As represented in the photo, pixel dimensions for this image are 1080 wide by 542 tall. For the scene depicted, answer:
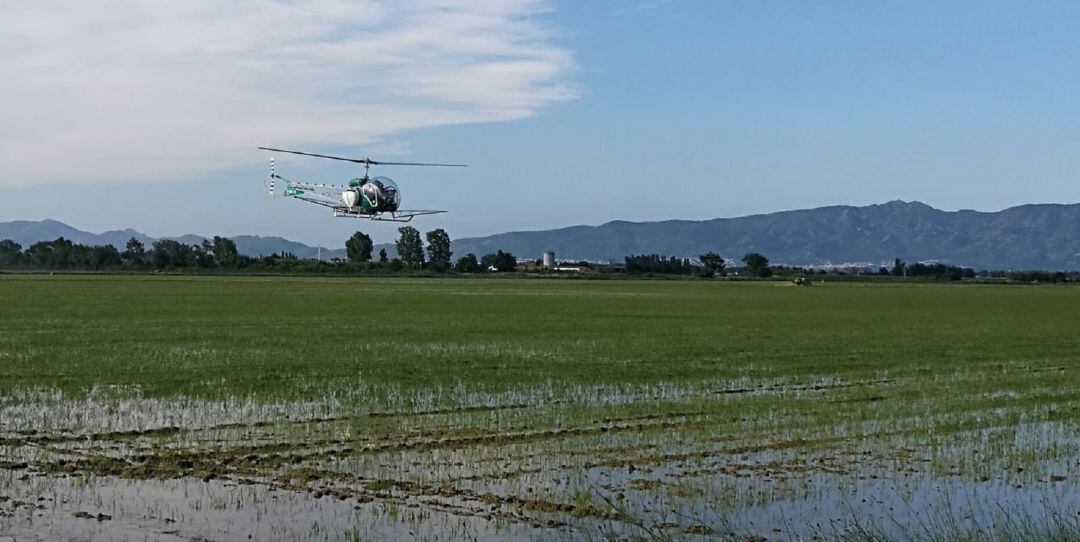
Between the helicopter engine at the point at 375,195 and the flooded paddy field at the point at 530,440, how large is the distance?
75.8 feet

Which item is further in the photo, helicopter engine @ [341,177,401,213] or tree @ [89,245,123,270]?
tree @ [89,245,123,270]

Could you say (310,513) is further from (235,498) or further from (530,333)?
(530,333)

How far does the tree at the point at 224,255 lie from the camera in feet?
569

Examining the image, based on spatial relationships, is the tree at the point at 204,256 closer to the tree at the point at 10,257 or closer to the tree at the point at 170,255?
the tree at the point at 170,255

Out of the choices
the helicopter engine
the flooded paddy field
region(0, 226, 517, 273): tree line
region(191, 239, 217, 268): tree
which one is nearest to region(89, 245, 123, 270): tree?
region(0, 226, 517, 273): tree line

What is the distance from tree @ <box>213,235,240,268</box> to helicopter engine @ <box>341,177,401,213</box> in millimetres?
116121

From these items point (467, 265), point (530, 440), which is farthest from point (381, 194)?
point (467, 265)

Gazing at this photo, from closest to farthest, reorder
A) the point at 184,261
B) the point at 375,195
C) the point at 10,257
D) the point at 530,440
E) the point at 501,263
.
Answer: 1. the point at 530,440
2. the point at 375,195
3. the point at 184,261
4. the point at 10,257
5. the point at 501,263

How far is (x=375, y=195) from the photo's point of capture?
184 ft

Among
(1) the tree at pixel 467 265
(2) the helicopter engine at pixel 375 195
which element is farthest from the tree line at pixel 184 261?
(2) the helicopter engine at pixel 375 195

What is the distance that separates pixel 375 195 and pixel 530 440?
137 ft

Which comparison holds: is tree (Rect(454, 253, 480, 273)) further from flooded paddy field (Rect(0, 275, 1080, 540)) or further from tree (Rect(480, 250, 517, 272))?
flooded paddy field (Rect(0, 275, 1080, 540))

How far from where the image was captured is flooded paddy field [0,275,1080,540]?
1098cm

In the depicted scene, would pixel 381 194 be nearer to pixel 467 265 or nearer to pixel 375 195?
pixel 375 195
